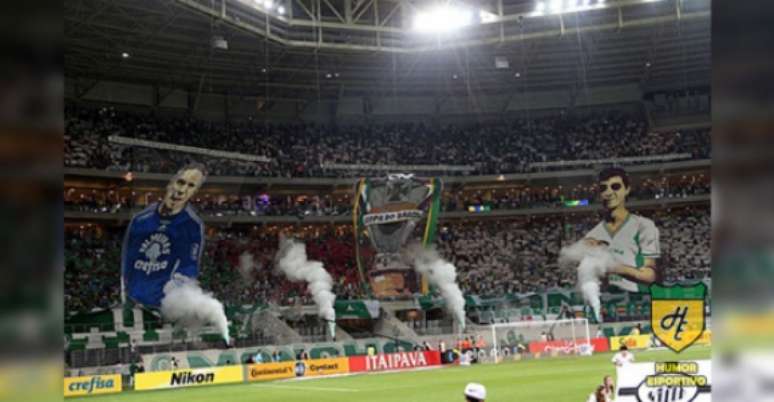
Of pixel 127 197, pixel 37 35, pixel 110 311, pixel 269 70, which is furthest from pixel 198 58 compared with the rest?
pixel 37 35

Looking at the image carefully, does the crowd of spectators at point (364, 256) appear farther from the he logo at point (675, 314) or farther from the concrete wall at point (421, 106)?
the he logo at point (675, 314)

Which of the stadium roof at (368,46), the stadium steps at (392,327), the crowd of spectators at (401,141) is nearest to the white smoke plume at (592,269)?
the crowd of spectators at (401,141)

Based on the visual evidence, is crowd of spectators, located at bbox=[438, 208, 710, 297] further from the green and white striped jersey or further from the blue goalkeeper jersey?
the blue goalkeeper jersey

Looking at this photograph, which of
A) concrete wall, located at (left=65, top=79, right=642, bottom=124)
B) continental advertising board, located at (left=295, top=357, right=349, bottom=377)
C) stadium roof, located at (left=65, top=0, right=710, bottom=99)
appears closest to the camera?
continental advertising board, located at (left=295, top=357, right=349, bottom=377)

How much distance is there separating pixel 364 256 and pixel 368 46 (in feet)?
36.2

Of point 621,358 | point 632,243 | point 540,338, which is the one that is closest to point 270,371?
point 540,338

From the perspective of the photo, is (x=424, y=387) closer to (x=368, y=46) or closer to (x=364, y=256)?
(x=364, y=256)

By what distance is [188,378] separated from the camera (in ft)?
115

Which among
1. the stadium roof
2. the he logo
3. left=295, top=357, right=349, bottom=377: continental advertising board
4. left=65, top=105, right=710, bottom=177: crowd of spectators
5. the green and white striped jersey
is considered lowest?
left=295, top=357, right=349, bottom=377: continental advertising board

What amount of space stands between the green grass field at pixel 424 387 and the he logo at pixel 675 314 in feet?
54.0

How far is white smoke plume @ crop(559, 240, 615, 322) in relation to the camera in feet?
169

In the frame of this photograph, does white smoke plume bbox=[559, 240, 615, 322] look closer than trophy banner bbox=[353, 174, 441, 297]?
No

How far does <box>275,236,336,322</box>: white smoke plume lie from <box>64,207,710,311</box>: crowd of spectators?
24.7 inches

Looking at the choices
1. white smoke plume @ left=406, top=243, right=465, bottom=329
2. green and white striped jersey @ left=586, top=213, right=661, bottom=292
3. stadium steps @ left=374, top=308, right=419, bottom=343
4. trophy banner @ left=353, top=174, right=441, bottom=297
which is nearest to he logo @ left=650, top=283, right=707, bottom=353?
stadium steps @ left=374, top=308, right=419, bottom=343
